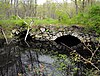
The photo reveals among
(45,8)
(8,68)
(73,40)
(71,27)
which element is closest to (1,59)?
(8,68)

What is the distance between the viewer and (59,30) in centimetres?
2592

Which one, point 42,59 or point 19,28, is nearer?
point 42,59

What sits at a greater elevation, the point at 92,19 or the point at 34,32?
the point at 92,19

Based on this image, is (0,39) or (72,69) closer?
(72,69)

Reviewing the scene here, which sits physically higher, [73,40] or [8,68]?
[8,68]

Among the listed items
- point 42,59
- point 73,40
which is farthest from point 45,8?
point 42,59

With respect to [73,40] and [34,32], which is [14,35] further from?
[73,40]

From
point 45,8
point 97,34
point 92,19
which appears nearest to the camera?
point 92,19

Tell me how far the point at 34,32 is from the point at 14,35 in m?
2.62

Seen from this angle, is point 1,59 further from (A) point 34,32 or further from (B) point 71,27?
(B) point 71,27

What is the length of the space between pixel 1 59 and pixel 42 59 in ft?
10.9

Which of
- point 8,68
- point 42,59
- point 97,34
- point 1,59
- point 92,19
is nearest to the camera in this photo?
point 8,68

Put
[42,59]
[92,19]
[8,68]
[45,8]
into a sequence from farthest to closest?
[45,8] < [92,19] < [42,59] < [8,68]

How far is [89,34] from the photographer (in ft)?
83.1
